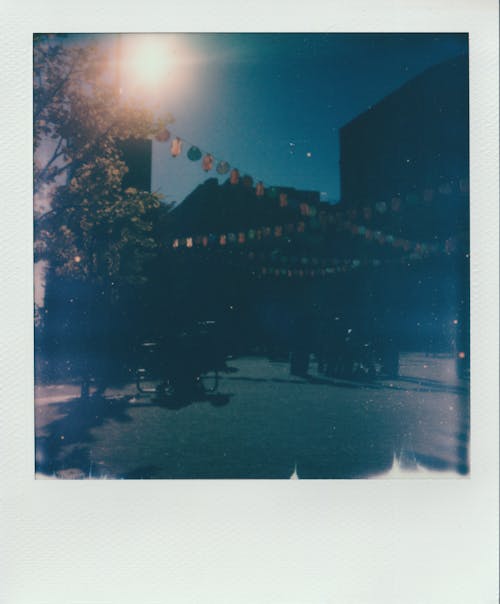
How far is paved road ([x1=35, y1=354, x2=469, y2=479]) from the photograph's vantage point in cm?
252

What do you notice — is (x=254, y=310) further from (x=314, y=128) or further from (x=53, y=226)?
(x=53, y=226)

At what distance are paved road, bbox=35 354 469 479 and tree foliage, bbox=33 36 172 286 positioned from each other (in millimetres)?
768

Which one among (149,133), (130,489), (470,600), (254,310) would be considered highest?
(149,133)

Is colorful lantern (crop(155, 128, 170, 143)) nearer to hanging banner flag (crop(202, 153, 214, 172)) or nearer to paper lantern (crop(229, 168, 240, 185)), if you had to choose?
hanging banner flag (crop(202, 153, 214, 172))

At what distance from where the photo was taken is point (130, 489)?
2492mm

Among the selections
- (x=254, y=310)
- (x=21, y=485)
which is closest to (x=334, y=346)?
(x=254, y=310)

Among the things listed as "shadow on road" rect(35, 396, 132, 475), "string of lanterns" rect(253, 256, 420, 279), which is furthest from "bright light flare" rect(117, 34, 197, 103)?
"shadow on road" rect(35, 396, 132, 475)

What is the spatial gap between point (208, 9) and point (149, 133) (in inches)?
29.8

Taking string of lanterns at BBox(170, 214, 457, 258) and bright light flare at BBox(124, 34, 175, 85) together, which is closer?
bright light flare at BBox(124, 34, 175, 85)

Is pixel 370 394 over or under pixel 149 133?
under

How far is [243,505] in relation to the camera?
2471 millimetres

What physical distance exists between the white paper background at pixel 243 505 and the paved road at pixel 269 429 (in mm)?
92

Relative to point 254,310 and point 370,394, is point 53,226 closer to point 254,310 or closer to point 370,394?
point 254,310

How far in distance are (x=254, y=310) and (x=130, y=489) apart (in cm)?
125
